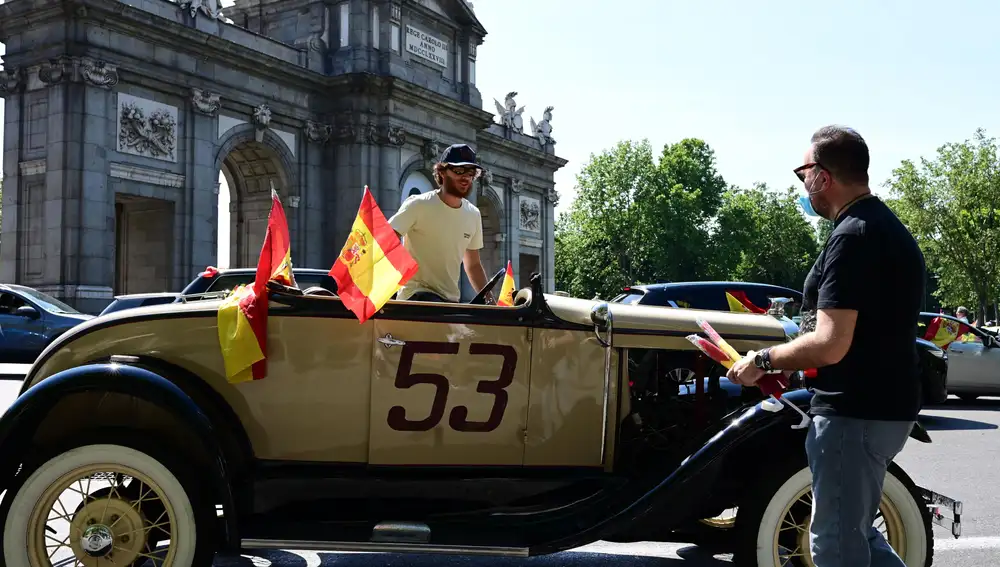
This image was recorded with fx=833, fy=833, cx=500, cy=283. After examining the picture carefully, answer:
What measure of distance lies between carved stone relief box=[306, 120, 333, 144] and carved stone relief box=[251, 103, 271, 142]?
1.79m

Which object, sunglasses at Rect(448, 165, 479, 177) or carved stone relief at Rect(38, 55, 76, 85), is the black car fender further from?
carved stone relief at Rect(38, 55, 76, 85)

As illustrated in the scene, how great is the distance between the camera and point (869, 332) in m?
2.63

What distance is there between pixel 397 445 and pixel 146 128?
20.4 meters

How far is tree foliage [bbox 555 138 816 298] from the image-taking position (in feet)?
193

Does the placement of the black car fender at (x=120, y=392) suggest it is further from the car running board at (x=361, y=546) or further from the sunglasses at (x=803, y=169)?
the sunglasses at (x=803, y=169)

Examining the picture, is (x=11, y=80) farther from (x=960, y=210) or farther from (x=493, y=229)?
(x=960, y=210)

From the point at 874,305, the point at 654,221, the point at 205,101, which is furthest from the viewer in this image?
the point at 654,221

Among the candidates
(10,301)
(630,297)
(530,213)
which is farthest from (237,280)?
(530,213)

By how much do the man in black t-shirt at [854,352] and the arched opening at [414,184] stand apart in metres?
26.5

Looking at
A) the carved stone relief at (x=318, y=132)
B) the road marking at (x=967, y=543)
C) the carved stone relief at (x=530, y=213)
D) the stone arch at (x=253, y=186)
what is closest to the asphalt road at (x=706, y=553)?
the road marking at (x=967, y=543)

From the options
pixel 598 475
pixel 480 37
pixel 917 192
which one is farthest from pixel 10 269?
pixel 917 192

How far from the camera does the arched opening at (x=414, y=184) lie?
29.2m

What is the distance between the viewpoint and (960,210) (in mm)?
42438

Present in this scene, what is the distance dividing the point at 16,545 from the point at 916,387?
3520mm
